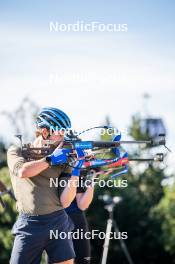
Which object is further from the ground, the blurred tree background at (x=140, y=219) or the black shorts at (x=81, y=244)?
the black shorts at (x=81, y=244)

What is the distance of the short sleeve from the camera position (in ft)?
13.8

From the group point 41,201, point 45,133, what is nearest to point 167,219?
point 45,133

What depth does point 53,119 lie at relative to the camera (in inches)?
171

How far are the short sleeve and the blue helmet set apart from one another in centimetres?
30

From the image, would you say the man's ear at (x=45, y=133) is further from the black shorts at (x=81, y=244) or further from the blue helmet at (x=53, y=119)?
the black shorts at (x=81, y=244)

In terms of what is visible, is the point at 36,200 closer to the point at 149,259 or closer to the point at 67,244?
the point at 67,244

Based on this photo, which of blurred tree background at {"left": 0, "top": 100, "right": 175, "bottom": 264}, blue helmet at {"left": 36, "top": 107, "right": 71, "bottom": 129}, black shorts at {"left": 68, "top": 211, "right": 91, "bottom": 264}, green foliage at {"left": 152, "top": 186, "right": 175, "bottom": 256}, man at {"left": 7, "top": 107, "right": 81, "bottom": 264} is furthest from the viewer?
green foliage at {"left": 152, "top": 186, "right": 175, "bottom": 256}

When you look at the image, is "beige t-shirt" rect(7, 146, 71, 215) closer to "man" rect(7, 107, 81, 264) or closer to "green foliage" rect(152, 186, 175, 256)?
"man" rect(7, 107, 81, 264)

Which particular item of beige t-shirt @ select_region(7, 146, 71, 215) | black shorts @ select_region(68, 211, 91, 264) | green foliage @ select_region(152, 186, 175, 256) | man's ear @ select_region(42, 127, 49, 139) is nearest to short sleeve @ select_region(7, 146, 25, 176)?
beige t-shirt @ select_region(7, 146, 71, 215)

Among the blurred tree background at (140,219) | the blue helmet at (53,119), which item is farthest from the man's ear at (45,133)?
the blurred tree background at (140,219)

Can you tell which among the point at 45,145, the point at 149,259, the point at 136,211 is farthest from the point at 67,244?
the point at 149,259

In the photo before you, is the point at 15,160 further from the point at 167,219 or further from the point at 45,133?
the point at 167,219

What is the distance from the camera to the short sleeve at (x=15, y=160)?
4.20m

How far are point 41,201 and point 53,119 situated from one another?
0.67 metres
